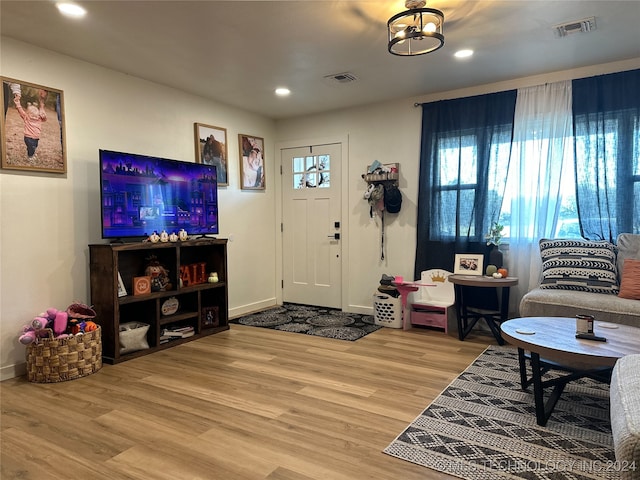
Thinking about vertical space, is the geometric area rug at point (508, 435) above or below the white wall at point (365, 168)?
below

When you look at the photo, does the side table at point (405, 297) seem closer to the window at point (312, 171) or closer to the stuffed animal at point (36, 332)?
the window at point (312, 171)

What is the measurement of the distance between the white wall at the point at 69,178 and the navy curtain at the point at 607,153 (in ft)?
12.0

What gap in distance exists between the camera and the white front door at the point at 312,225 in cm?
531

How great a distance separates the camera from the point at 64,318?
3070mm

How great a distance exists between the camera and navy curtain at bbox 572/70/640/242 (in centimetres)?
358

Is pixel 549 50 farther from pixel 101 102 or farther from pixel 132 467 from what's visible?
pixel 132 467

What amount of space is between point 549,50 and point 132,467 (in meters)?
3.96

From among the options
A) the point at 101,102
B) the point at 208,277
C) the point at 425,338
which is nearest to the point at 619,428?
the point at 425,338

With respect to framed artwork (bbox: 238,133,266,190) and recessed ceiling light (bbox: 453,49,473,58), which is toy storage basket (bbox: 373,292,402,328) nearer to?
framed artwork (bbox: 238,133,266,190)

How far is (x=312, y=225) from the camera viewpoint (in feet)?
17.9

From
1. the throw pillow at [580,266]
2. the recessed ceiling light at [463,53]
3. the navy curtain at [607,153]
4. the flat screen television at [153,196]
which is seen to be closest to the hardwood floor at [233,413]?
the throw pillow at [580,266]

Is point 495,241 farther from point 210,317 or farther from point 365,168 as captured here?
point 210,317

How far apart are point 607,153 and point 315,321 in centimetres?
A: 319

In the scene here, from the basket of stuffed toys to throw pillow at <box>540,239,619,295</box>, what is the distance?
11.8ft
